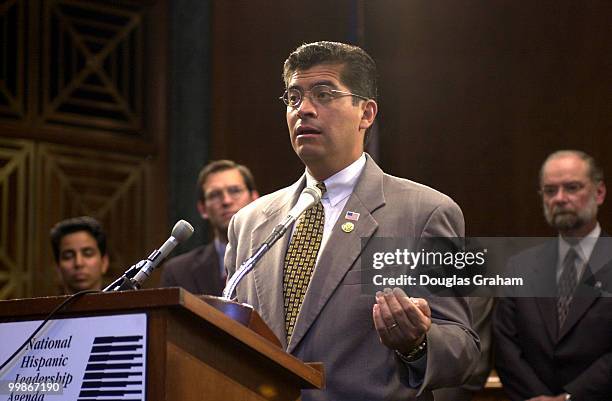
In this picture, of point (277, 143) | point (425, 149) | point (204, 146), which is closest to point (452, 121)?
point (425, 149)

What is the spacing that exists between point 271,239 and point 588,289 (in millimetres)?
2014

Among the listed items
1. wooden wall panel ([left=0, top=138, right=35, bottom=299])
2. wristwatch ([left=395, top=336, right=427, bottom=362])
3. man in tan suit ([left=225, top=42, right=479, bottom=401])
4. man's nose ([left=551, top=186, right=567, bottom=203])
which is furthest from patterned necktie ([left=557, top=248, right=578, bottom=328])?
wooden wall panel ([left=0, top=138, right=35, bottom=299])

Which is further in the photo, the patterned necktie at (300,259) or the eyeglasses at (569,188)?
the eyeglasses at (569,188)

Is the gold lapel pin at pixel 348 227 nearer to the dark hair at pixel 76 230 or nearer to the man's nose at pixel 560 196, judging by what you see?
the man's nose at pixel 560 196

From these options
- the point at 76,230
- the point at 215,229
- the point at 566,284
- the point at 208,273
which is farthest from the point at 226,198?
the point at 566,284

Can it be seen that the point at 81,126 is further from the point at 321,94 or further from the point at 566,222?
the point at 321,94

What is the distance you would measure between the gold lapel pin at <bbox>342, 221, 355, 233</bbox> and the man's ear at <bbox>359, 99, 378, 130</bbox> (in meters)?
0.32

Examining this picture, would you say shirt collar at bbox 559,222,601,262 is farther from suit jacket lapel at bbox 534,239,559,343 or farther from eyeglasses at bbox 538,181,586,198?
eyeglasses at bbox 538,181,586,198

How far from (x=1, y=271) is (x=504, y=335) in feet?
8.43

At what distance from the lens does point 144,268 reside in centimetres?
212

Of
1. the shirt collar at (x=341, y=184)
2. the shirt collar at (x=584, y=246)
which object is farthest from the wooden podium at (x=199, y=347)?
the shirt collar at (x=584, y=246)

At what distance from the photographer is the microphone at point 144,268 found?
208cm

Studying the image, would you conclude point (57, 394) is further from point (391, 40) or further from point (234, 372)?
point (391, 40)

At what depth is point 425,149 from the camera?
5.48m
